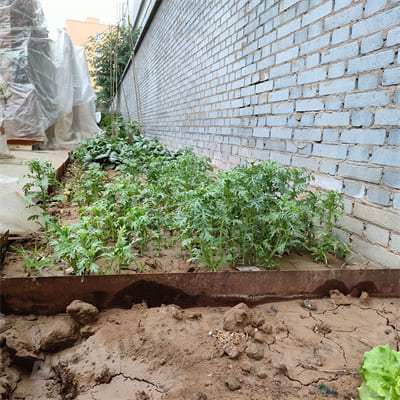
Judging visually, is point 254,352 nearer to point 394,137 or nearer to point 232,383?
point 232,383

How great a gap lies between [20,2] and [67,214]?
6.28 meters

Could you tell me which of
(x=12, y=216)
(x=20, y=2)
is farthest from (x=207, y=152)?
(x=20, y=2)

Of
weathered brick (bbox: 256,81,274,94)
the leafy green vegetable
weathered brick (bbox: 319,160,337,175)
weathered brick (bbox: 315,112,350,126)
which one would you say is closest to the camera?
the leafy green vegetable

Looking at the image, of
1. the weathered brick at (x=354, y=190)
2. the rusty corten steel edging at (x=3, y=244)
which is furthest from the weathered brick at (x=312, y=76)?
the rusty corten steel edging at (x=3, y=244)

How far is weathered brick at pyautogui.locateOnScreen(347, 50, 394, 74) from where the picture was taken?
2057 mm

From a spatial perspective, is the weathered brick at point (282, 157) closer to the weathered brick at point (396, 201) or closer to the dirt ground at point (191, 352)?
the weathered brick at point (396, 201)

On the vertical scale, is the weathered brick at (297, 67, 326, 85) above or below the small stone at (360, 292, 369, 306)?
above

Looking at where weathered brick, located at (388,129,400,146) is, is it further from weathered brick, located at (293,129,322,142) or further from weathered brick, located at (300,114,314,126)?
weathered brick, located at (300,114,314,126)

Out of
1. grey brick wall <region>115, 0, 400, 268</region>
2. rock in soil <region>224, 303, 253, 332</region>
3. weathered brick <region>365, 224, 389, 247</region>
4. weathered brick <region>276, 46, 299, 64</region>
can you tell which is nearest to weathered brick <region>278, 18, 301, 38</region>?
grey brick wall <region>115, 0, 400, 268</region>

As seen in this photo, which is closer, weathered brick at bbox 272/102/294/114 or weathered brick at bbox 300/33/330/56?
weathered brick at bbox 300/33/330/56

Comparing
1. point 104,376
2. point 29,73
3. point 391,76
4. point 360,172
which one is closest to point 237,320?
→ point 104,376

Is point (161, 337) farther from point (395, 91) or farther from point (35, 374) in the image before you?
point (395, 91)

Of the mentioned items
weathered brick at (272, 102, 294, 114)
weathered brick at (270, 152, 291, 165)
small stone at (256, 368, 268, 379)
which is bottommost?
small stone at (256, 368, 268, 379)

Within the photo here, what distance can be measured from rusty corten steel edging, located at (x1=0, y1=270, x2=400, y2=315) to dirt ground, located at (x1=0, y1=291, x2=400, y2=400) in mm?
67
